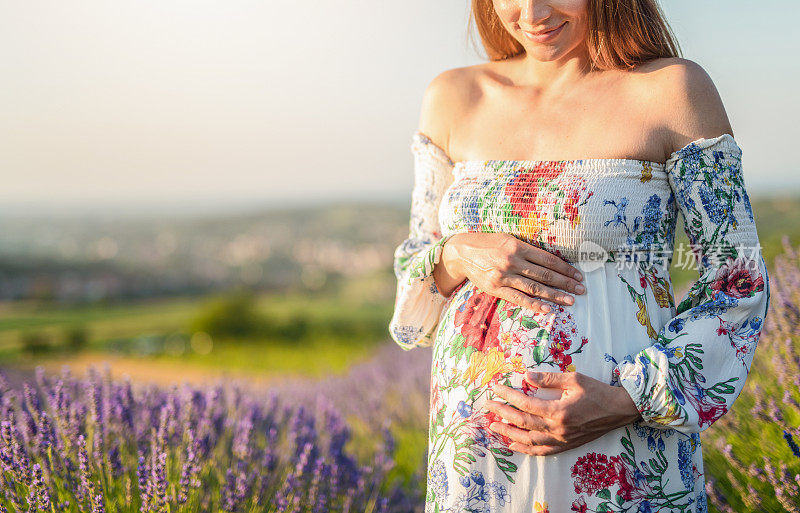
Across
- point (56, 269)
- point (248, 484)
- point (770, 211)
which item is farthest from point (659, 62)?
point (56, 269)

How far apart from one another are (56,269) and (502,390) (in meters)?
6.87

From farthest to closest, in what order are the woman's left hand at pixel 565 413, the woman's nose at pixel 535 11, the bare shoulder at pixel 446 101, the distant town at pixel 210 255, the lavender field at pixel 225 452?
the distant town at pixel 210 255, the bare shoulder at pixel 446 101, the lavender field at pixel 225 452, the woman's nose at pixel 535 11, the woman's left hand at pixel 565 413

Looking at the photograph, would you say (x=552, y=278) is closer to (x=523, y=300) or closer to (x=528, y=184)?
(x=523, y=300)

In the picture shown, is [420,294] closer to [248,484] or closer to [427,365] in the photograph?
[248,484]

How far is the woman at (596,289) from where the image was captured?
4.37ft

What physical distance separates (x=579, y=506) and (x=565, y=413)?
21cm

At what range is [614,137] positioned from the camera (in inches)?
57.8

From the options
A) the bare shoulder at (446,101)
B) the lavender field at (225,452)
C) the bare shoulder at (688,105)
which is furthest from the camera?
the bare shoulder at (446,101)

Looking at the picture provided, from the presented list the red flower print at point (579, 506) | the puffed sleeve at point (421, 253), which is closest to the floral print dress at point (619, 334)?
the red flower print at point (579, 506)

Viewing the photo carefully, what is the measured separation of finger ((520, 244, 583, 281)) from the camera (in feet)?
4.68

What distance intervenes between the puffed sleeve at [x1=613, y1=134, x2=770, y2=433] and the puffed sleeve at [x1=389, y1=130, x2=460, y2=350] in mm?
560

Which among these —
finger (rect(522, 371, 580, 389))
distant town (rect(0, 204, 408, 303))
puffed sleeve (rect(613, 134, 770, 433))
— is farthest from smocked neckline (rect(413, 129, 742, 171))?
distant town (rect(0, 204, 408, 303))

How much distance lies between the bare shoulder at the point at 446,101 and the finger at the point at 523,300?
1.64 ft

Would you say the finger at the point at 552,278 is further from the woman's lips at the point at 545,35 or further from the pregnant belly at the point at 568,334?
the woman's lips at the point at 545,35
